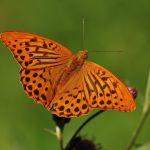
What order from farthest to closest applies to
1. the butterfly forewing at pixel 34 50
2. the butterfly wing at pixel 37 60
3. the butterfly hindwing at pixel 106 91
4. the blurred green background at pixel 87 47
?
1. the blurred green background at pixel 87 47
2. the butterfly forewing at pixel 34 50
3. the butterfly wing at pixel 37 60
4. the butterfly hindwing at pixel 106 91

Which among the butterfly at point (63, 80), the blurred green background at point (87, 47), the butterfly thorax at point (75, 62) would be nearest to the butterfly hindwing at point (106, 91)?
the butterfly at point (63, 80)

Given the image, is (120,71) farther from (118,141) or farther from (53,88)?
(53,88)

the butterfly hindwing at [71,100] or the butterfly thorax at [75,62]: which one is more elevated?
the butterfly thorax at [75,62]

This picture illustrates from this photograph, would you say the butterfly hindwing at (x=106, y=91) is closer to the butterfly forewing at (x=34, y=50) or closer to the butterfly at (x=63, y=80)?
the butterfly at (x=63, y=80)

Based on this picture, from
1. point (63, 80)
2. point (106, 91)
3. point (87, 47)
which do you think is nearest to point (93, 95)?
point (106, 91)

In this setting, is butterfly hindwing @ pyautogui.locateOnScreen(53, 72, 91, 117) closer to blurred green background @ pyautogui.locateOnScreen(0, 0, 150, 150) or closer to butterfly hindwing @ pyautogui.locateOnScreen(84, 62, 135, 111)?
butterfly hindwing @ pyautogui.locateOnScreen(84, 62, 135, 111)

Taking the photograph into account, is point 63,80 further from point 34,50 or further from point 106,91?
point 106,91
